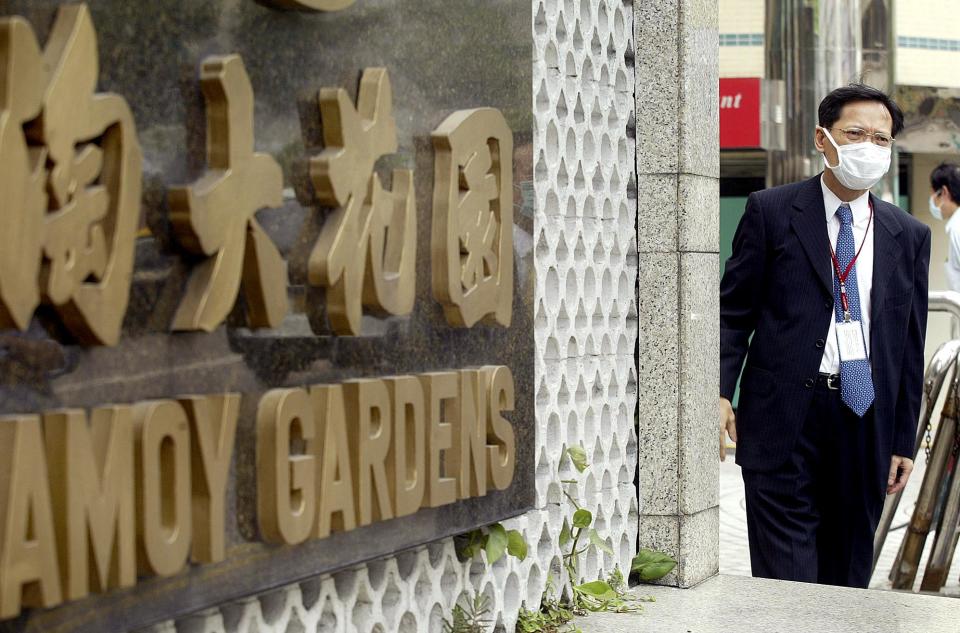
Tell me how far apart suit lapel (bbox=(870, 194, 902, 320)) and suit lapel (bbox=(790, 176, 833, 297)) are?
0.58 ft

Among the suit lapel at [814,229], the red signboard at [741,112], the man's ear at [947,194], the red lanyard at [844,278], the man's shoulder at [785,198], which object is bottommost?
the red lanyard at [844,278]

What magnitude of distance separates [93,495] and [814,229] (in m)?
3.36

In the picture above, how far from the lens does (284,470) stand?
310cm

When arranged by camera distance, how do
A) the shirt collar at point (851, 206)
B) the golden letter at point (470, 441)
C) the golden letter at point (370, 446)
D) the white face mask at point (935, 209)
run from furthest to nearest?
the white face mask at point (935, 209), the shirt collar at point (851, 206), the golden letter at point (470, 441), the golden letter at point (370, 446)

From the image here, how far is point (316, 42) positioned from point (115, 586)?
1291 mm

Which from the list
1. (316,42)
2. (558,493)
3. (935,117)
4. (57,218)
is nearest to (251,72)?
(316,42)

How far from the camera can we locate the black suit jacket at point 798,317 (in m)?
5.27

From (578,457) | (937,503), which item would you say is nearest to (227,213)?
(578,457)

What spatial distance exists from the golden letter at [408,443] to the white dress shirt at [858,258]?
2100 millimetres

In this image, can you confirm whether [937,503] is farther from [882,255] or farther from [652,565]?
[652,565]

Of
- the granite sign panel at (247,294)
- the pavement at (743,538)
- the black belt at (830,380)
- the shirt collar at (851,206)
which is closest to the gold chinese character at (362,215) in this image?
the granite sign panel at (247,294)

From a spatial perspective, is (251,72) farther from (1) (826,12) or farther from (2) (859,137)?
(1) (826,12)

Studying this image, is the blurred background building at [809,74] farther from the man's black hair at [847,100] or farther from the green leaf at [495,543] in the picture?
the green leaf at [495,543]

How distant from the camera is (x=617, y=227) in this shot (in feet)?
16.9
